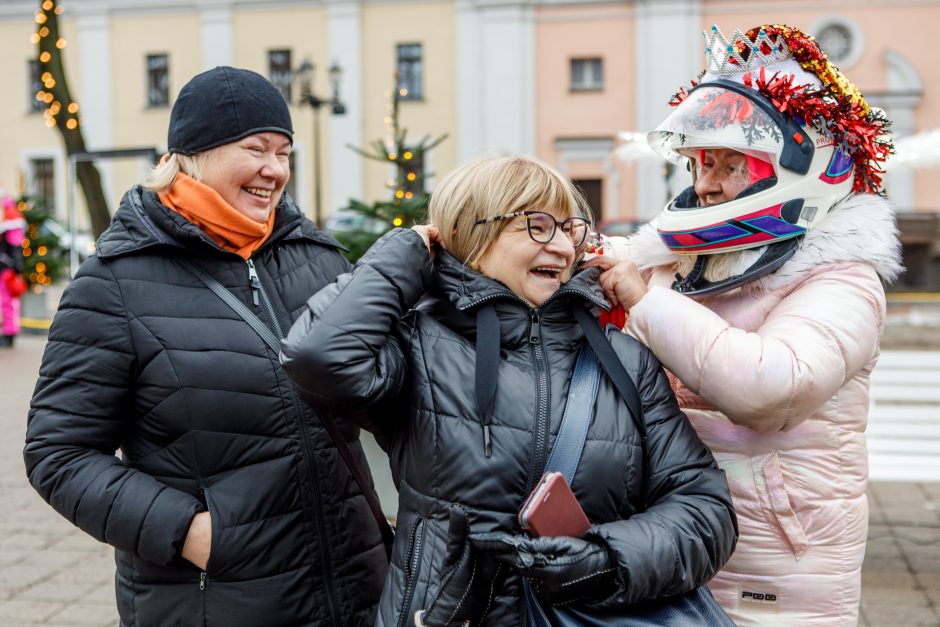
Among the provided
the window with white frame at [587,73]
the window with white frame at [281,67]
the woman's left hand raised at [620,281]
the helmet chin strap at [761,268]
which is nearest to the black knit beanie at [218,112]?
the woman's left hand raised at [620,281]

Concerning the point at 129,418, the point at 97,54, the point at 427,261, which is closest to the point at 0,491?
the point at 129,418

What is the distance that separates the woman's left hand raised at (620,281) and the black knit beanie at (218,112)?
0.89 meters

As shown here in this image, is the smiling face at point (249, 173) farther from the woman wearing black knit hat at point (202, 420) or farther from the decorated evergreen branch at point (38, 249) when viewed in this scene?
the decorated evergreen branch at point (38, 249)

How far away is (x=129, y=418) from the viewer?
2297mm

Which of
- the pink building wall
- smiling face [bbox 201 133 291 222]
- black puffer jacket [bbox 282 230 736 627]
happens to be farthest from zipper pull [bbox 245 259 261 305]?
the pink building wall

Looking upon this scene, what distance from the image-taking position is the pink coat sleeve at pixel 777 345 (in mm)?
2010

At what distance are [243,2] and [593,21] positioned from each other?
11027 millimetres

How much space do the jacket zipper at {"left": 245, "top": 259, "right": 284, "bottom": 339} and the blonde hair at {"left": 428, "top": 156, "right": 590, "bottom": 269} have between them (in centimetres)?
52

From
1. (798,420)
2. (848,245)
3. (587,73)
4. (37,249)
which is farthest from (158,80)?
(798,420)

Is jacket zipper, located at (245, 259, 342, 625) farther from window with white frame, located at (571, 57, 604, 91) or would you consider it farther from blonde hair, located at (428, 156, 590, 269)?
window with white frame, located at (571, 57, 604, 91)

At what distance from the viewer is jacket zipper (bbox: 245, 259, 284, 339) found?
2387 mm

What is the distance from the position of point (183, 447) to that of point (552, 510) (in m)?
0.98

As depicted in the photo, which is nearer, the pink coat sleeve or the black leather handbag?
the black leather handbag

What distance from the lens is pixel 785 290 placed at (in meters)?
2.23
